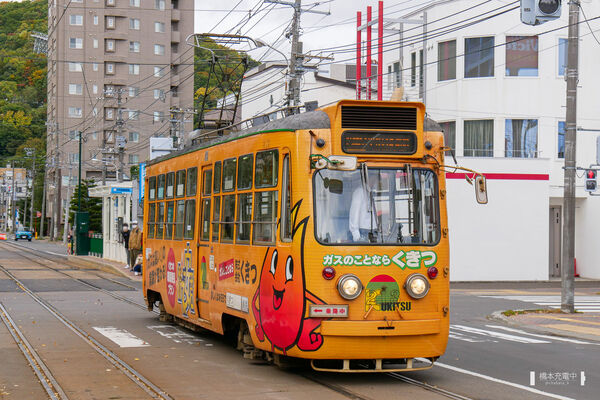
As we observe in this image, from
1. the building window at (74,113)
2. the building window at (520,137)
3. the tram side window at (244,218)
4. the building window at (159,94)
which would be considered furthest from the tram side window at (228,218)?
the building window at (74,113)

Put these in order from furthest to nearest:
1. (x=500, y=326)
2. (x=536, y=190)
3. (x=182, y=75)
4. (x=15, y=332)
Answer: (x=182, y=75), (x=536, y=190), (x=500, y=326), (x=15, y=332)

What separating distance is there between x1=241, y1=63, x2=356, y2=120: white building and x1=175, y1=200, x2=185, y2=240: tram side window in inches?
1388

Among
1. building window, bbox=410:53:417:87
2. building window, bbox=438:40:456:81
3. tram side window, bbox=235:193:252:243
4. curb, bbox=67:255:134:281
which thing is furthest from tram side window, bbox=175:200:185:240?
building window, bbox=410:53:417:87

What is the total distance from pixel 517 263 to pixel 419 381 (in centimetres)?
2317

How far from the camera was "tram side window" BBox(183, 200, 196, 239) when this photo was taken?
46.1 ft

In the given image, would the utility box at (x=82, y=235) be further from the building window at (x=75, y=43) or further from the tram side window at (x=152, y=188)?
the building window at (x=75, y=43)

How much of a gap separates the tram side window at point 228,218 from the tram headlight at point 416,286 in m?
2.96

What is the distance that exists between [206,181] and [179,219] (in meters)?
1.68

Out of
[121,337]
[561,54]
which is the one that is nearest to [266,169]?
[121,337]

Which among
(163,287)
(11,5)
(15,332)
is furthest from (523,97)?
(11,5)

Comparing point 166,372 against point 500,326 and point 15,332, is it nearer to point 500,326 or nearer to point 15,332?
point 15,332

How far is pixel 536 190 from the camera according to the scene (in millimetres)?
32719

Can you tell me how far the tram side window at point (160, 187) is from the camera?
16.3 metres

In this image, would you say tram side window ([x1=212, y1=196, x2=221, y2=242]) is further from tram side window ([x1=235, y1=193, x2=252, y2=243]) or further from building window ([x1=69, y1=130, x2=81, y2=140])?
building window ([x1=69, y1=130, x2=81, y2=140])
